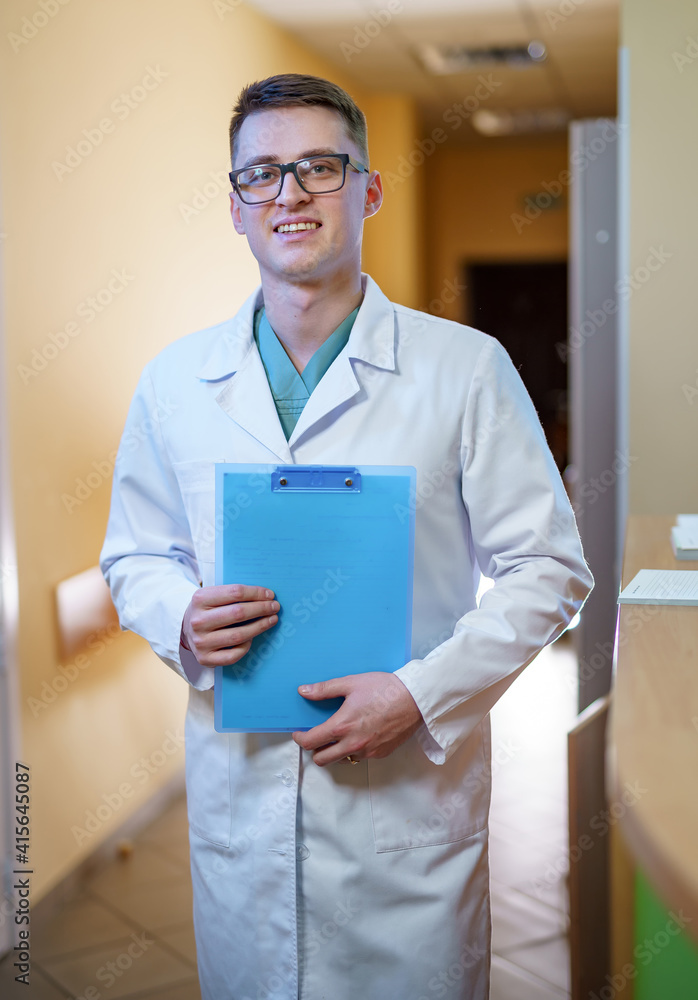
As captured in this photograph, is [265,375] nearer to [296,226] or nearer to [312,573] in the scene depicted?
[296,226]

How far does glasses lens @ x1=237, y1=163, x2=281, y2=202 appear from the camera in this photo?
126cm

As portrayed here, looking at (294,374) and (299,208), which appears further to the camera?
(294,374)

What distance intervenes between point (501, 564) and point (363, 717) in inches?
10.9

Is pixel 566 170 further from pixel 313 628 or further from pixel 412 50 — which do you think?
pixel 313 628

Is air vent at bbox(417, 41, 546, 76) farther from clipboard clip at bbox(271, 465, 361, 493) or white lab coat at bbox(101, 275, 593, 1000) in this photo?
clipboard clip at bbox(271, 465, 361, 493)

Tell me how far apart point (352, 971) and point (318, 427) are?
74 cm

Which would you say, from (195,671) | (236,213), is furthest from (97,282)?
(195,671)

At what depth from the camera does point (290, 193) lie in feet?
4.06

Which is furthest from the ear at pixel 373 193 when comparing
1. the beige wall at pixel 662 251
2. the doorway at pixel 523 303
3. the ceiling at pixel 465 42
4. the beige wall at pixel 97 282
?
the doorway at pixel 523 303

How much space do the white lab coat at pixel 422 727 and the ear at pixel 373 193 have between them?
16 centimetres

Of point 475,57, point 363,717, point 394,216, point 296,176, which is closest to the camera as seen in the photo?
point 363,717

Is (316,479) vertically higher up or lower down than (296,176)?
lower down

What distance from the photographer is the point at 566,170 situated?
21.6 ft

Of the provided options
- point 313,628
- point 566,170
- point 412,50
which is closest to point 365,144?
point 313,628
